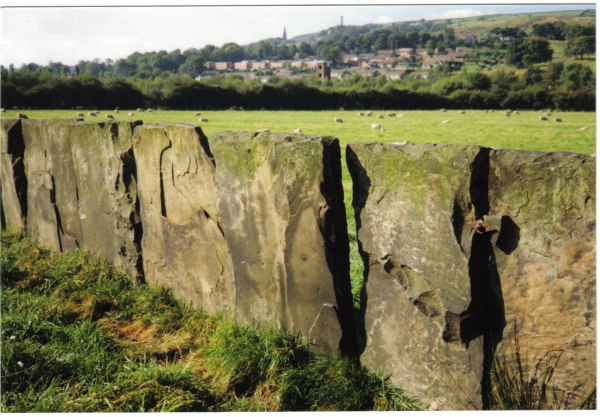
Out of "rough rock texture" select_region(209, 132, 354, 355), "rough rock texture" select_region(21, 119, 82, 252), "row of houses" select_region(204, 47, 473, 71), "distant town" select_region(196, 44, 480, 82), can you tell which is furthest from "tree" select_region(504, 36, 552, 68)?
"rough rock texture" select_region(209, 132, 354, 355)

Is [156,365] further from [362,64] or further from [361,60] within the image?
[362,64]

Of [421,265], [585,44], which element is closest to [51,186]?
[421,265]

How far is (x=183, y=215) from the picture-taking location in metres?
4.13

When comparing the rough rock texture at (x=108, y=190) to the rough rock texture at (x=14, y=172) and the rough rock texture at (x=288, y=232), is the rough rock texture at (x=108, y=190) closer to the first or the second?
the rough rock texture at (x=14, y=172)

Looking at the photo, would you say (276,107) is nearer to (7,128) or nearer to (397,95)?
(397,95)

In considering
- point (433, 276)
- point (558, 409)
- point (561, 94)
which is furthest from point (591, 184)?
point (561, 94)

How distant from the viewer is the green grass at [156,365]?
291 cm

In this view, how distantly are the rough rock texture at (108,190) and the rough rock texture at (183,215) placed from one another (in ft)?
0.58

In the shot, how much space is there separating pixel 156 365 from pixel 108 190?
6.98ft

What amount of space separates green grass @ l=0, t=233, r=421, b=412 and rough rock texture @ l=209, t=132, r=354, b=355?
177 mm

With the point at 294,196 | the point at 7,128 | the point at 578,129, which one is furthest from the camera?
the point at 578,129

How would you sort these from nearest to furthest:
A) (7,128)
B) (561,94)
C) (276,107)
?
(7,128), (561,94), (276,107)

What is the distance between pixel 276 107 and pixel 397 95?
10.4 metres

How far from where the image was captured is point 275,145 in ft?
10.7
